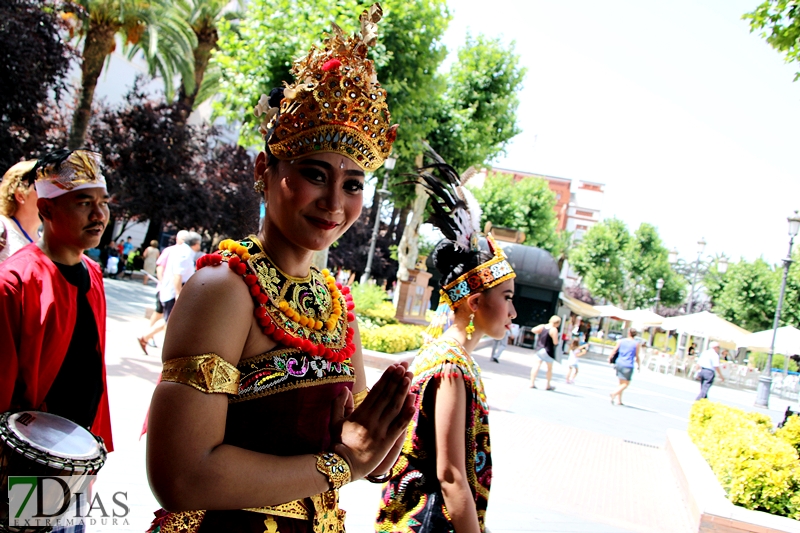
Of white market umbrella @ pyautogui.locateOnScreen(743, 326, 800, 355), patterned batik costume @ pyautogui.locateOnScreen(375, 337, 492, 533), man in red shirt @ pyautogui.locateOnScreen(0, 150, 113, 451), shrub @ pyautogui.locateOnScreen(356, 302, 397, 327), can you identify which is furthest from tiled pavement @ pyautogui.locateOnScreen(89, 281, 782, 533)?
white market umbrella @ pyautogui.locateOnScreen(743, 326, 800, 355)

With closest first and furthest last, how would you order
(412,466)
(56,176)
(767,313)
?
(412,466) < (56,176) < (767,313)

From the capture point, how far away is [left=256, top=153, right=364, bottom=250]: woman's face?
61.5 inches

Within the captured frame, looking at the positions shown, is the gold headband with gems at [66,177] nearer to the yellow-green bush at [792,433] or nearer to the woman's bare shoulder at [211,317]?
the woman's bare shoulder at [211,317]

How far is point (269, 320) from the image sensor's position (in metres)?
1.45

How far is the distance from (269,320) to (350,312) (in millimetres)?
441

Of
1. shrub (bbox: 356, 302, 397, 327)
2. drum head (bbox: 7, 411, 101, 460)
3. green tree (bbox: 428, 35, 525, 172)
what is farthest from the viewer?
green tree (bbox: 428, 35, 525, 172)

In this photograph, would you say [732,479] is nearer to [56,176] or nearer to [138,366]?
[56,176]

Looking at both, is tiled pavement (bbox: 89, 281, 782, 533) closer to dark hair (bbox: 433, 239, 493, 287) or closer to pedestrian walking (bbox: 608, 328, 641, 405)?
pedestrian walking (bbox: 608, 328, 641, 405)

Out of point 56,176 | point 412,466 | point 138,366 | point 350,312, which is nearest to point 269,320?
point 350,312

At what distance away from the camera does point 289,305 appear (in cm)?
156

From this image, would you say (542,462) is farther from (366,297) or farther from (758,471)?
(366,297)

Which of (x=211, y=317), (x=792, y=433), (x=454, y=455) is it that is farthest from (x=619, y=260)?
(x=211, y=317)

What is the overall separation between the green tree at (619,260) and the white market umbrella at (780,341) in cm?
2480

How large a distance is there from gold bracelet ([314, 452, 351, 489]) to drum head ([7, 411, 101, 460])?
3.63 feet
